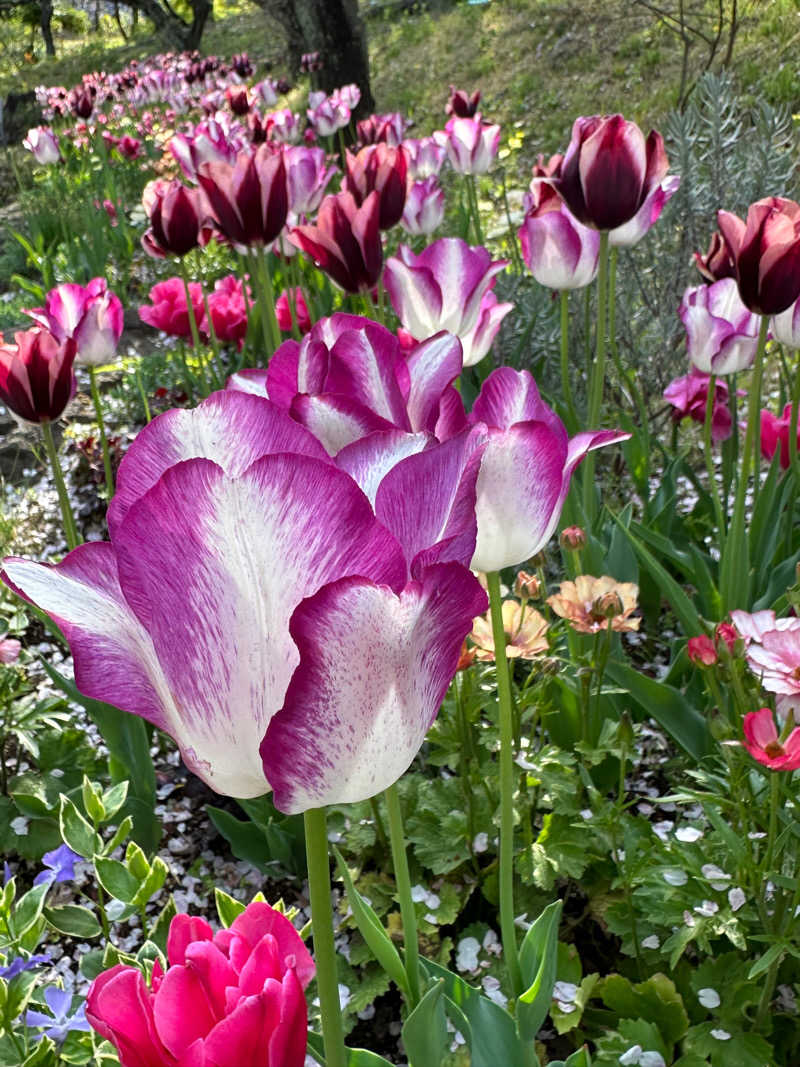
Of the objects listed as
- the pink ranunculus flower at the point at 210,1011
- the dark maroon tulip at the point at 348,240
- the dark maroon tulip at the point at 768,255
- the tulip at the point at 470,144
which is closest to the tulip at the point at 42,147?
the tulip at the point at 470,144

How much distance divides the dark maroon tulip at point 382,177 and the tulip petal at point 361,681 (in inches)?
64.7

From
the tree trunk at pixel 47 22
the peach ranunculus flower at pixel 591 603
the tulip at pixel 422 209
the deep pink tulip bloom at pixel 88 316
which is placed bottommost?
the peach ranunculus flower at pixel 591 603

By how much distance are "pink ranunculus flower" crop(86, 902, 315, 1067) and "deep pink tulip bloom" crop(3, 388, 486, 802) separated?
0.24 ft

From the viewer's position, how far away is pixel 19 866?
5.79 feet

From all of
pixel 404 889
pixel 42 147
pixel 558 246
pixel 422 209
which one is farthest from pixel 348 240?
pixel 42 147

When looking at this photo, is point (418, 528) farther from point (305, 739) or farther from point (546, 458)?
point (546, 458)

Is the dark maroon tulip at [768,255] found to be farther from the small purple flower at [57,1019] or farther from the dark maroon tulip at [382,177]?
the small purple flower at [57,1019]

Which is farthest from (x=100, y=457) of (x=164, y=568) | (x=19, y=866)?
(x=164, y=568)

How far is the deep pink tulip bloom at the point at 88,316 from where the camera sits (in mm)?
1834

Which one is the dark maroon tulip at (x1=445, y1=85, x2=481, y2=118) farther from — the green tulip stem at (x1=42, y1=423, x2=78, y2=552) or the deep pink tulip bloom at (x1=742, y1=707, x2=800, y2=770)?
the deep pink tulip bloom at (x1=742, y1=707, x2=800, y2=770)

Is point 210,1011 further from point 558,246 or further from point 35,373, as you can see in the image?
point 558,246

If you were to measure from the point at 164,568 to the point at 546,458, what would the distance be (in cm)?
32

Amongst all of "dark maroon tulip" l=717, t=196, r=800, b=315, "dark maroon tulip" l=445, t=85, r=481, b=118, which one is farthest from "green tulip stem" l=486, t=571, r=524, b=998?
"dark maroon tulip" l=445, t=85, r=481, b=118

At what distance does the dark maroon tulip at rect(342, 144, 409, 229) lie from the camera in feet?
6.47
